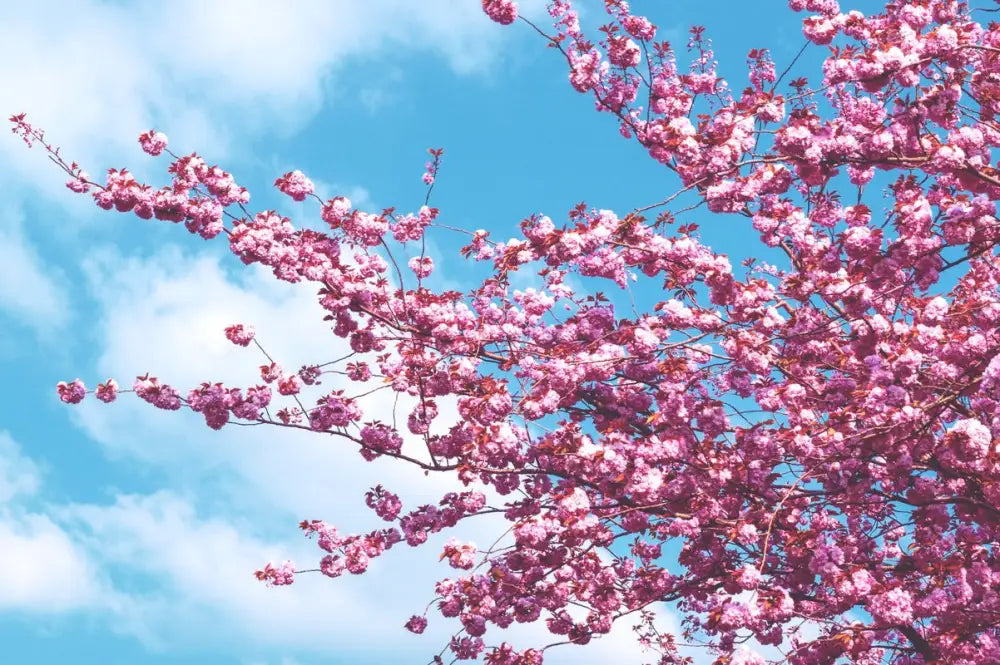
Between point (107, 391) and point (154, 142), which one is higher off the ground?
point (154, 142)

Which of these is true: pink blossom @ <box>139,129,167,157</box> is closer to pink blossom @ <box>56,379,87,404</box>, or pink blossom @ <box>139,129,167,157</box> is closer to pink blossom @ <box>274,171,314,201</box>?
pink blossom @ <box>274,171,314,201</box>

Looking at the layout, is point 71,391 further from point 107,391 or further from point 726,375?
point 726,375

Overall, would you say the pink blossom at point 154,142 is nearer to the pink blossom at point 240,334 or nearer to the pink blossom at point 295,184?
the pink blossom at point 295,184

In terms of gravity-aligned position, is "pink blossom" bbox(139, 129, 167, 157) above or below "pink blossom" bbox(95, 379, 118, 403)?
above

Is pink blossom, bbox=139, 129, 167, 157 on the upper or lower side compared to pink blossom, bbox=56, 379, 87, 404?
upper

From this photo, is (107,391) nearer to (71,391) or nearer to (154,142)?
(71,391)

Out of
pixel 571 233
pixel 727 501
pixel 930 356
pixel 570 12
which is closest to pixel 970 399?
pixel 930 356

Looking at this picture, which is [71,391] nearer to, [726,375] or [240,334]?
[240,334]

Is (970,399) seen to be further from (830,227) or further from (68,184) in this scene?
(68,184)

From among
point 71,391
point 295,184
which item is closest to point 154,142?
point 295,184

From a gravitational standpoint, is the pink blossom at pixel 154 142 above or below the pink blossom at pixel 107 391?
above

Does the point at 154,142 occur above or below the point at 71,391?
above

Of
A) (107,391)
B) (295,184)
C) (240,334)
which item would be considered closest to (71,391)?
(107,391)

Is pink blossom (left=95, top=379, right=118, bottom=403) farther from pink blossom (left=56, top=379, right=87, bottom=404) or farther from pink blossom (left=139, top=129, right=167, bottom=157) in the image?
pink blossom (left=139, top=129, right=167, bottom=157)
